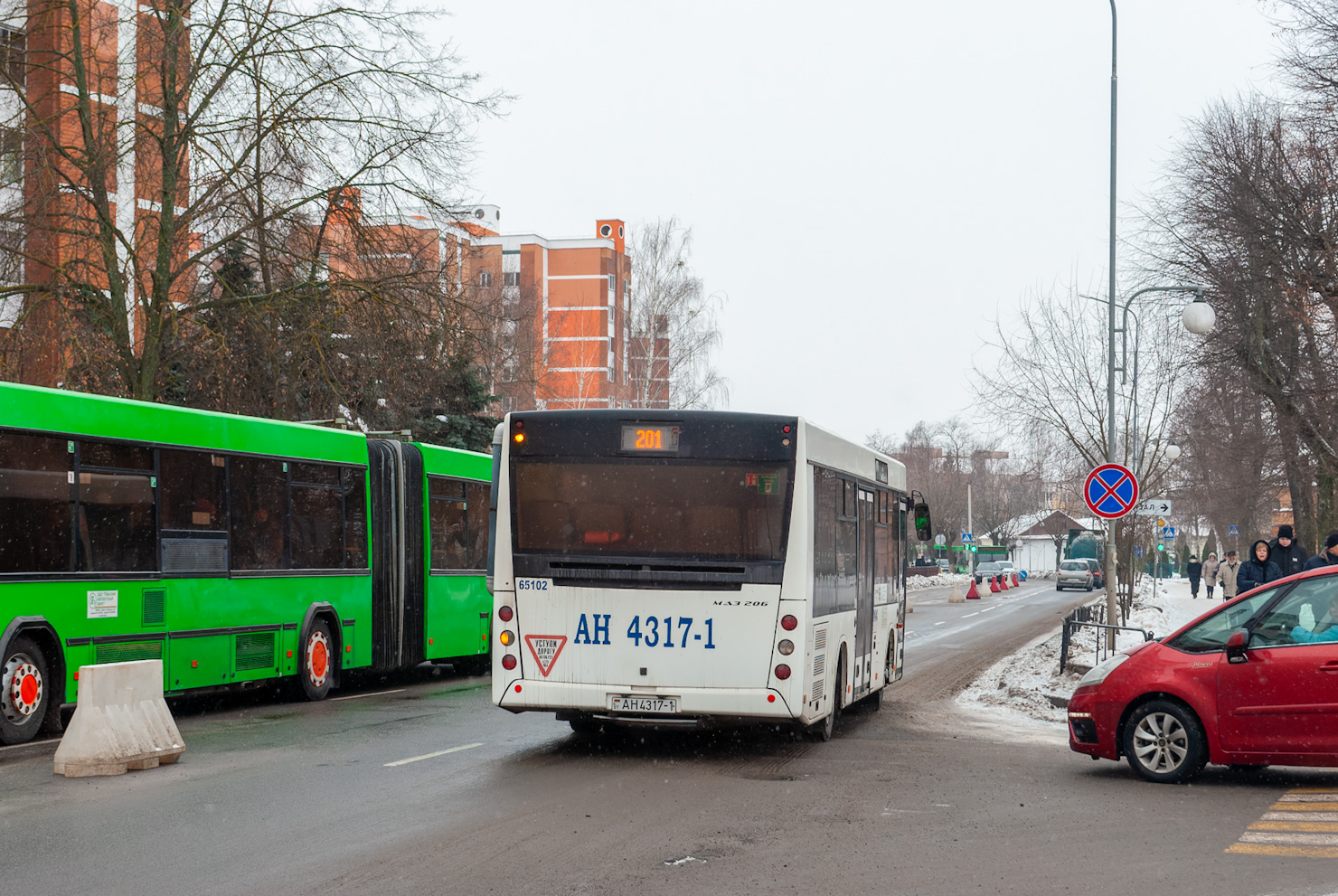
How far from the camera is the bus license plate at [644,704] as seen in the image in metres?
11.2

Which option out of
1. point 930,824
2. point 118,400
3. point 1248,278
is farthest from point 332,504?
point 1248,278

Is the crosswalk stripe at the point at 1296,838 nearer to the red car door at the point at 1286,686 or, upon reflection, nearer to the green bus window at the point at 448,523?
the red car door at the point at 1286,686

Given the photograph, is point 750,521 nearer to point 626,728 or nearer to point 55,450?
point 626,728

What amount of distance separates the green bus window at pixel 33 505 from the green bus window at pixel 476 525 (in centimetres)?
787

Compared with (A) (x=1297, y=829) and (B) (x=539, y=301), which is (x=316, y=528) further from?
(B) (x=539, y=301)

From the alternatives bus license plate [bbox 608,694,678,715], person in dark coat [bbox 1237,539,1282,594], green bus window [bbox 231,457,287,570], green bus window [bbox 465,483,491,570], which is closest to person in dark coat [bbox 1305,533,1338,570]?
person in dark coat [bbox 1237,539,1282,594]

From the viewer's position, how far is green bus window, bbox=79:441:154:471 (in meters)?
13.1

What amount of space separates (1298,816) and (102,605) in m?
9.93

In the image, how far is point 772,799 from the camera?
31.6ft

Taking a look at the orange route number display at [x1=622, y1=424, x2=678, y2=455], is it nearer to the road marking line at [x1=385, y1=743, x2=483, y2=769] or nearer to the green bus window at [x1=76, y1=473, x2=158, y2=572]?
the road marking line at [x1=385, y1=743, x2=483, y2=769]

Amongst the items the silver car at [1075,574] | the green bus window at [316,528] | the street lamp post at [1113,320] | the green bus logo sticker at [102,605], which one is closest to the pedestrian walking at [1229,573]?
the street lamp post at [1113,320]

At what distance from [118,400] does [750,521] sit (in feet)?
20.5

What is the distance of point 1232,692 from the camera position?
1015cm

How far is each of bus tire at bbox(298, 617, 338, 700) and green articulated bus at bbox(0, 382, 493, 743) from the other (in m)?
0.02
